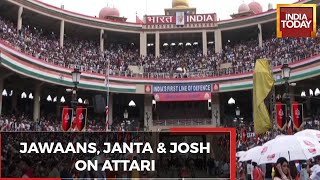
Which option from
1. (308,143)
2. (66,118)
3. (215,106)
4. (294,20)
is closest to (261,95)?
(294,20)

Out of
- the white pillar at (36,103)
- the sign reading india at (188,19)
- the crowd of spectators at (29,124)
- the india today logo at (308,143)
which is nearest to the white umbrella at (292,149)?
the india today logo at (308,143)

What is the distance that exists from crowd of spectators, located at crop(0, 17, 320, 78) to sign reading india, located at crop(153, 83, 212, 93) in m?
1.13

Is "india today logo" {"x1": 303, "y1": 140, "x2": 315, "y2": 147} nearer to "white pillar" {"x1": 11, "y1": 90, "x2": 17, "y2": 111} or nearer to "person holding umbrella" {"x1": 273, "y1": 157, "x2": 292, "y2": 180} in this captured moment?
"person holding umbrella" {"x1": 273, "y1": 157, "x2": 292, "y2": 180}

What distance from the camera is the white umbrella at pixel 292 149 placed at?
37.9ft

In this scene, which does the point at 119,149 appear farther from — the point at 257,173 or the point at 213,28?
the point at 213,28

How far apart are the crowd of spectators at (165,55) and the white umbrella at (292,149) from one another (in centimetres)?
2506

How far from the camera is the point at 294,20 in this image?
689 inches

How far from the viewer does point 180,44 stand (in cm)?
5166

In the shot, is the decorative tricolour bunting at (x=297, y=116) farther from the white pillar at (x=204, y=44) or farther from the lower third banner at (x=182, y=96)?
the white pillar at (x=204, y=44)

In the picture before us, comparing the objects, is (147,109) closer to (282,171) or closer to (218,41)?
(218,41)

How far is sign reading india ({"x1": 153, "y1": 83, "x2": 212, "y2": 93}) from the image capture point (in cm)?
4331

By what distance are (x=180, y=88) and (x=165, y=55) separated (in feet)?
21.8

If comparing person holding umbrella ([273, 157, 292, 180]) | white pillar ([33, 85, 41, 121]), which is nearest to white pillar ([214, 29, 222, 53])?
white pillar ([33, 85, 41, 121])

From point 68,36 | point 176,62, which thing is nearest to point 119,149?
point 176,62
